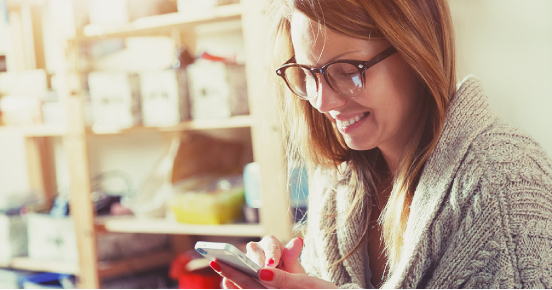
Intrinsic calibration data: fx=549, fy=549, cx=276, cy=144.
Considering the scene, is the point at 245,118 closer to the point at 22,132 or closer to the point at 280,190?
the point at 280,190

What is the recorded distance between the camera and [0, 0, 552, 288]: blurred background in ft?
6.40

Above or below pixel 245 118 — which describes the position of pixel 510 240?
below

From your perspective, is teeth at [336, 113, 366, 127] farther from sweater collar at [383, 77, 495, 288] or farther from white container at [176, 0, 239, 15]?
white container at [176, 0, 239, 15]

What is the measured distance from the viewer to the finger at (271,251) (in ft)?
3.35

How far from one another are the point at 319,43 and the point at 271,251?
0.40 m

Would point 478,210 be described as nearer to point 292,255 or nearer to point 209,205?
point 292,255

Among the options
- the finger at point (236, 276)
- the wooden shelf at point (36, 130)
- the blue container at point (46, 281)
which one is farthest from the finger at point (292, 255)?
the blue container at point (46, 281)

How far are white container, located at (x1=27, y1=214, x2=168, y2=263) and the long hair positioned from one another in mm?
1494

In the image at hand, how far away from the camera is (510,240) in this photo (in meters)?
0.85

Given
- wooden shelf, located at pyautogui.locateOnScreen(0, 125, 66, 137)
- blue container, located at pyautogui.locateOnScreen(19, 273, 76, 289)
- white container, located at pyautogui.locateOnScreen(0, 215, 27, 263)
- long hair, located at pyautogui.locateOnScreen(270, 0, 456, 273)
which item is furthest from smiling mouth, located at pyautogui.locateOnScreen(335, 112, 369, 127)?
white container, located at pyautogui.locateOnScreen(0, 215, 27, 263)

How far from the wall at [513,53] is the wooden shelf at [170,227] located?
98 cm

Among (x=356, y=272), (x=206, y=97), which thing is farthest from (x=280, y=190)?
(x=356, y=272)

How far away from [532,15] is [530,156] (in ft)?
4.06

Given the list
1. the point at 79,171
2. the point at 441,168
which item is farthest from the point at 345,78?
the point at 79,171
